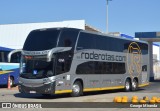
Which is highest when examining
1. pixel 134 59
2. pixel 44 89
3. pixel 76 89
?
pixel 134 59

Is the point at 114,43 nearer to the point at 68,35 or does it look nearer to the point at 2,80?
the point at 68,35

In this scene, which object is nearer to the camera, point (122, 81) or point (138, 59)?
point (122, 81)

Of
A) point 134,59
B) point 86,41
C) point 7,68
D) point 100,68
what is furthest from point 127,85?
point 7,68

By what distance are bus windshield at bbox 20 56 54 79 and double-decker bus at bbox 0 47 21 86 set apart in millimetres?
9235

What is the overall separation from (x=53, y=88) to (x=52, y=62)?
1314 mm

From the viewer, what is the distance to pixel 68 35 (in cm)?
2019

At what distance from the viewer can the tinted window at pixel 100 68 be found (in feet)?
70.5

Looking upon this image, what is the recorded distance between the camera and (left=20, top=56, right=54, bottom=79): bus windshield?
19281 millimetres

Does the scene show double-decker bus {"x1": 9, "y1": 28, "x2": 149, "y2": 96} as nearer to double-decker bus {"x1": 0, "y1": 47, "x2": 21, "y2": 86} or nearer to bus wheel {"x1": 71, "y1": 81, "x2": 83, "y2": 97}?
bus wheel {"x1": 71, "y1": 81, "x2": 83, "y2": 97}

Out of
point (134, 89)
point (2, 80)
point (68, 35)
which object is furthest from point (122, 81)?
point (2, 80)

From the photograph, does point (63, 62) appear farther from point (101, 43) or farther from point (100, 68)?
point (101, 43)

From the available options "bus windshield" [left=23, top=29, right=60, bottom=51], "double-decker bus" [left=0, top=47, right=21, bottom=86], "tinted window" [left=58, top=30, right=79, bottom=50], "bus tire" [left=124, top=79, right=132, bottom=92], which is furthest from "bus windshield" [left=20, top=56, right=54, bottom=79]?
"double-decker bus" [left=0, top=47, right=21, bottom=86]

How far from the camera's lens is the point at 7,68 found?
29.9 meters

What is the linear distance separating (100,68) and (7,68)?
9.56m
